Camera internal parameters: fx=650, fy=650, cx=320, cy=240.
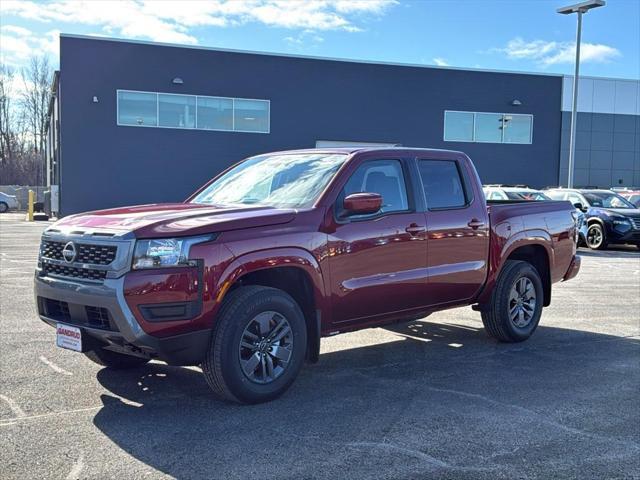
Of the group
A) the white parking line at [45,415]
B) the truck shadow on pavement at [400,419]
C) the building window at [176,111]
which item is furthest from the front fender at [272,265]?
the building window at [176,111]

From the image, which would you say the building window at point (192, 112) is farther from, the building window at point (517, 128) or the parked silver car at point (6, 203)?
the parked silver car at point (6, 203)

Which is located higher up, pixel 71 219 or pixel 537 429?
pixel 71 219

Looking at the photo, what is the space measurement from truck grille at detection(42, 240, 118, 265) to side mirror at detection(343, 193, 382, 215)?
177 cm

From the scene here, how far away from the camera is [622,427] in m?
4.52

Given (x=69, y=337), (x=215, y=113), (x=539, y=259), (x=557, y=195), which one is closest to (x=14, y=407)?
(x=69, y=337)

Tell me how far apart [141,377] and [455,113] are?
30.0m

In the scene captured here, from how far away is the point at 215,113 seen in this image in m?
29.4

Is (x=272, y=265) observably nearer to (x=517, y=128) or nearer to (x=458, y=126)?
(x=458, y=126)

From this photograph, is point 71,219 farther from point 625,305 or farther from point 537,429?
point 625,305

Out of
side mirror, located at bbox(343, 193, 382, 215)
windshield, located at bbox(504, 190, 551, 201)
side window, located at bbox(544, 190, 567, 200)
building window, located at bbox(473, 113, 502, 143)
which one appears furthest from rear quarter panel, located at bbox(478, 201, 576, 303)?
building window, located at bbox(473, 113, 502, 143)

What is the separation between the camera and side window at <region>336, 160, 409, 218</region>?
550 centimetres

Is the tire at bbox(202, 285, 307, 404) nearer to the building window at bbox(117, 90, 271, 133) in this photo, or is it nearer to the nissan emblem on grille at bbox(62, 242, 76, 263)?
the nissan emblem on grille at bbox(62, 242, 76, 263)

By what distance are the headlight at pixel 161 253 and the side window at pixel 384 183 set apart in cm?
159

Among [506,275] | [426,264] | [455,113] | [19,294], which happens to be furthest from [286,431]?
[455,113]
